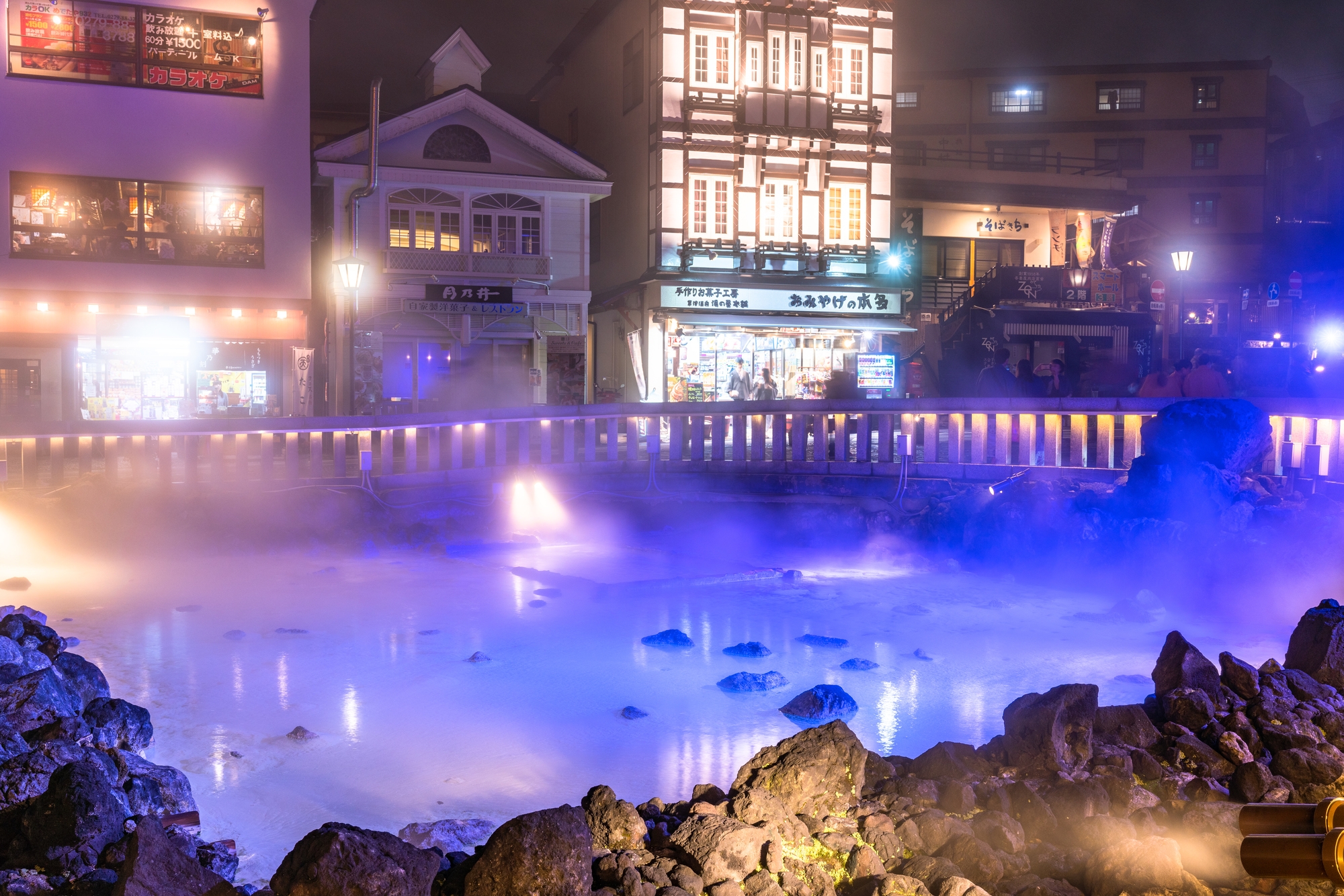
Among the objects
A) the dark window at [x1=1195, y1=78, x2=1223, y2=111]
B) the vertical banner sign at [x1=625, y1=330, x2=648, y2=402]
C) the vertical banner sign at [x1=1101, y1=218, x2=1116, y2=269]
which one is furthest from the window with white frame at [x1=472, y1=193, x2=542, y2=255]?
the dark window at [x1=1195, y1=78, x2=1223, y2=111]

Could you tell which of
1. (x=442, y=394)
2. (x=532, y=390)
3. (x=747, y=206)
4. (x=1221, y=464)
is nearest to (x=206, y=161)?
(x=442, y=394)

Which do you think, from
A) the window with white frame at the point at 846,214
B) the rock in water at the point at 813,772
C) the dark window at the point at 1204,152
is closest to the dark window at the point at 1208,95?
the dark window at the point at 1204,152

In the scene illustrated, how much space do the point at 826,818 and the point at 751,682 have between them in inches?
110

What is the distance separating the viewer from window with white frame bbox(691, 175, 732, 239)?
2794cm

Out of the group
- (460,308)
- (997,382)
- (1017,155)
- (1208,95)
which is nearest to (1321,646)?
(997,382)

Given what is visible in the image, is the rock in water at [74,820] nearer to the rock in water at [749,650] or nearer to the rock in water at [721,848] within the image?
the rock in water at [721,848]

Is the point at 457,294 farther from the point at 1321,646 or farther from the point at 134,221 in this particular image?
the point at 1321,646

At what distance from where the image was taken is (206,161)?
23.2 metres

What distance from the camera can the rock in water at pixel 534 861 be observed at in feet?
11.3

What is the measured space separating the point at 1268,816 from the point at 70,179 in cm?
2596

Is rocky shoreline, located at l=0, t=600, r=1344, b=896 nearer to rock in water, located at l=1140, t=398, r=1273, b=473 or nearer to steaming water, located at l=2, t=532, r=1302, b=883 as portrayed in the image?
steaming water, located at l=2, t=532, r=1302, b=883

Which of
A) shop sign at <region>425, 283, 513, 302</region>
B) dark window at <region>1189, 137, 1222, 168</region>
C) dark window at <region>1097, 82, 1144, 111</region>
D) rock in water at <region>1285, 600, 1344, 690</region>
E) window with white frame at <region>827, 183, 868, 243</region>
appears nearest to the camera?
rock in water at <region>1285, 600, 1344, 690</region>

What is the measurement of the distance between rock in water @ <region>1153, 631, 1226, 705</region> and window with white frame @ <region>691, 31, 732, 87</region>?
2459 centimetres

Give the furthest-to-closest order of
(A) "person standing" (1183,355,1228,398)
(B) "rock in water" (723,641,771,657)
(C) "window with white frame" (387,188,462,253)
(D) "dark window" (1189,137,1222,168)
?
(D) "dark window" (1189,137,1222,168) < (C) "window with white frame" (387,188,462,253) < (A) "person standing" (1183,355,1228,398) < (B) "rock in water" (723,641,771,657)
